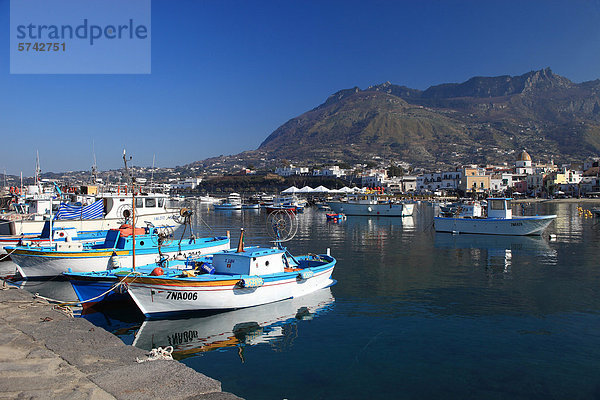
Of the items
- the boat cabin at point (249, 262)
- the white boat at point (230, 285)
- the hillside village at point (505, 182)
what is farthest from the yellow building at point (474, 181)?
the boat cabin at point (249, 262)

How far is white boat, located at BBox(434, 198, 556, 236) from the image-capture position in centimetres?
4128

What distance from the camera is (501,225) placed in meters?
42.0

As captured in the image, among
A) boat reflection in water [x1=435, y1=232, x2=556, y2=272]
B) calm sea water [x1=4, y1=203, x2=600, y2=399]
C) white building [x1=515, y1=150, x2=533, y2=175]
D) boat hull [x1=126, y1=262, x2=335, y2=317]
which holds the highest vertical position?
white building [x1=515, y1=150, x2=533, y2=175]

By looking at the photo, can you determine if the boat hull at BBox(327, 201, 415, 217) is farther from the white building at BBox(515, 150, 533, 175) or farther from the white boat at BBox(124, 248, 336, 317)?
the white building at BBox(515, 150, 533, 175)

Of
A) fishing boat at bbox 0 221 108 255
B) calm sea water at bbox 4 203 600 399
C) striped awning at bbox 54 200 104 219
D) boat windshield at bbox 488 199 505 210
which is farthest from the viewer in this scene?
boat windshield at bbox 488 199 505 210

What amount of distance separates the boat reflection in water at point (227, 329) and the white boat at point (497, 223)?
3074 cm

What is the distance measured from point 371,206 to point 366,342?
6051 cm

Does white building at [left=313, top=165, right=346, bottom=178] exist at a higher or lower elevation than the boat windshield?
higher

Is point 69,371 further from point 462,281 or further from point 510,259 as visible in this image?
point 510,259

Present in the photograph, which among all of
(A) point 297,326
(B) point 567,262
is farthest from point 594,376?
(B) point 567,262

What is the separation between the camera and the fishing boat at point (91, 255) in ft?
69.9

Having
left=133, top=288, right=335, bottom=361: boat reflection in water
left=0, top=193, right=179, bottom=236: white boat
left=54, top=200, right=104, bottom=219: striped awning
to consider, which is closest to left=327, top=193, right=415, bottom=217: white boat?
left=0, top=193, right=179, bottom=236: white boat

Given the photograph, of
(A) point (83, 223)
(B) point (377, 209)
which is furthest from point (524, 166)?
(A) point (83, 223)

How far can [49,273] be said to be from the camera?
2198cm
